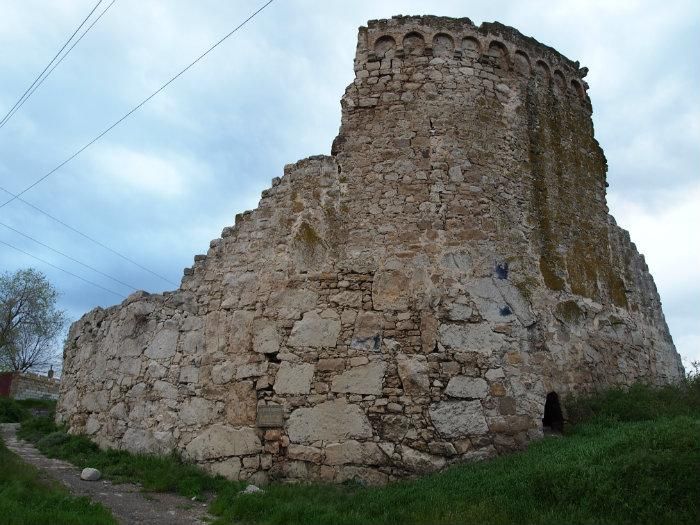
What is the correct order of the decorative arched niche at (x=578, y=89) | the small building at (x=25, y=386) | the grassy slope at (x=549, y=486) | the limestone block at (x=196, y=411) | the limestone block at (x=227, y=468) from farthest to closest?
the small building at (x=25, y=386) → the decorative arched niche at (x=578, y=89) → the limestone block at (x=196, y=411) → the limestone block at (x=227, y=468) → the grassy slope at (x=549, y=486)

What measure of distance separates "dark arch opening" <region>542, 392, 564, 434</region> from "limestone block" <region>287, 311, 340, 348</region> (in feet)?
10.2

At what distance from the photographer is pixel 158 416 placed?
8789 mm

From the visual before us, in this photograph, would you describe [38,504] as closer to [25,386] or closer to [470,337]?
[470,337]

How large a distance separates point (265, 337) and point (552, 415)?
421cm

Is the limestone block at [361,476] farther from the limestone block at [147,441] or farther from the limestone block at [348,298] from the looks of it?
the limestone block at [147,441]

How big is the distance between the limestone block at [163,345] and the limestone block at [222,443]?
1.53m

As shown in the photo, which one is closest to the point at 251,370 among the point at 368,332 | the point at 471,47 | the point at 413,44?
the point at 368,332

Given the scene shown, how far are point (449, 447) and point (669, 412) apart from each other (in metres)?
3.06

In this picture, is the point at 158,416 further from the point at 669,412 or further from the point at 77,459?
the point at 669,412

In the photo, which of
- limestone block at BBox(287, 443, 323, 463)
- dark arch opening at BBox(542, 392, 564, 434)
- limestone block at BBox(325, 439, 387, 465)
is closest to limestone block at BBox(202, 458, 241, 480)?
limestone block at BBox(287, 443, 323, 463)

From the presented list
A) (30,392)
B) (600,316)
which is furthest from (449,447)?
(30,392)

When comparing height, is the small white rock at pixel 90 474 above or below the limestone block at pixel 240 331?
below

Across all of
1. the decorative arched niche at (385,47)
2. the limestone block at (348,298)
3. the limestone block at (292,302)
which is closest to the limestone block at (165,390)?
the limestone block at (292,302)

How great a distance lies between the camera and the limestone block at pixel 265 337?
8.20 meters
